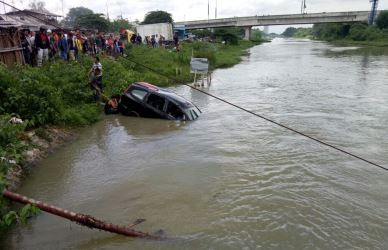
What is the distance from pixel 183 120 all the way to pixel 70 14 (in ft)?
482

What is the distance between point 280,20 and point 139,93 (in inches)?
Answer: 3000

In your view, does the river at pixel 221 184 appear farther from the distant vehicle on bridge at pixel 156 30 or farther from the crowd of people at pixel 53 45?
the distant vehicle on bridge at pixel 156 30

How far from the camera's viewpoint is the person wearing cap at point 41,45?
17.2 meters

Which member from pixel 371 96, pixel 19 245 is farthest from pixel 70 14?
pixel 19 245

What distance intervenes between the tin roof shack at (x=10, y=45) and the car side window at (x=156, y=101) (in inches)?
229

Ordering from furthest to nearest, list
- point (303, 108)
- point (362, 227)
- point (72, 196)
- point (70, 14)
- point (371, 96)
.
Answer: point (70, 14) < point (371, 96) < point (303, 108) < point (72, 196) < point (362, 227)

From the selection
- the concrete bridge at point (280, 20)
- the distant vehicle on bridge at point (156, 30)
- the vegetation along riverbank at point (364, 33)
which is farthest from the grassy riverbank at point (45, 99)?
the concrete bridge at point (280, 20)

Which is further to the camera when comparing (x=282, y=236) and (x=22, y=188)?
(x=22, y=188)

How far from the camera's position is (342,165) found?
10.2 meters

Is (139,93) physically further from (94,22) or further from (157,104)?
(94,22)

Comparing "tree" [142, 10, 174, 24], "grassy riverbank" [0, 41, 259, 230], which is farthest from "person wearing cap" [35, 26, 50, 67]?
"tree" [142, 10, 174, 24]

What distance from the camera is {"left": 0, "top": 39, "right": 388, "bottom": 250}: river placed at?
22.3 feet

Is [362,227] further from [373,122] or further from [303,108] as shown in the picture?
[303,108]

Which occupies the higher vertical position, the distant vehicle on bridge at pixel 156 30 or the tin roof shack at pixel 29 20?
the tin roof shack at pixel 29 20
